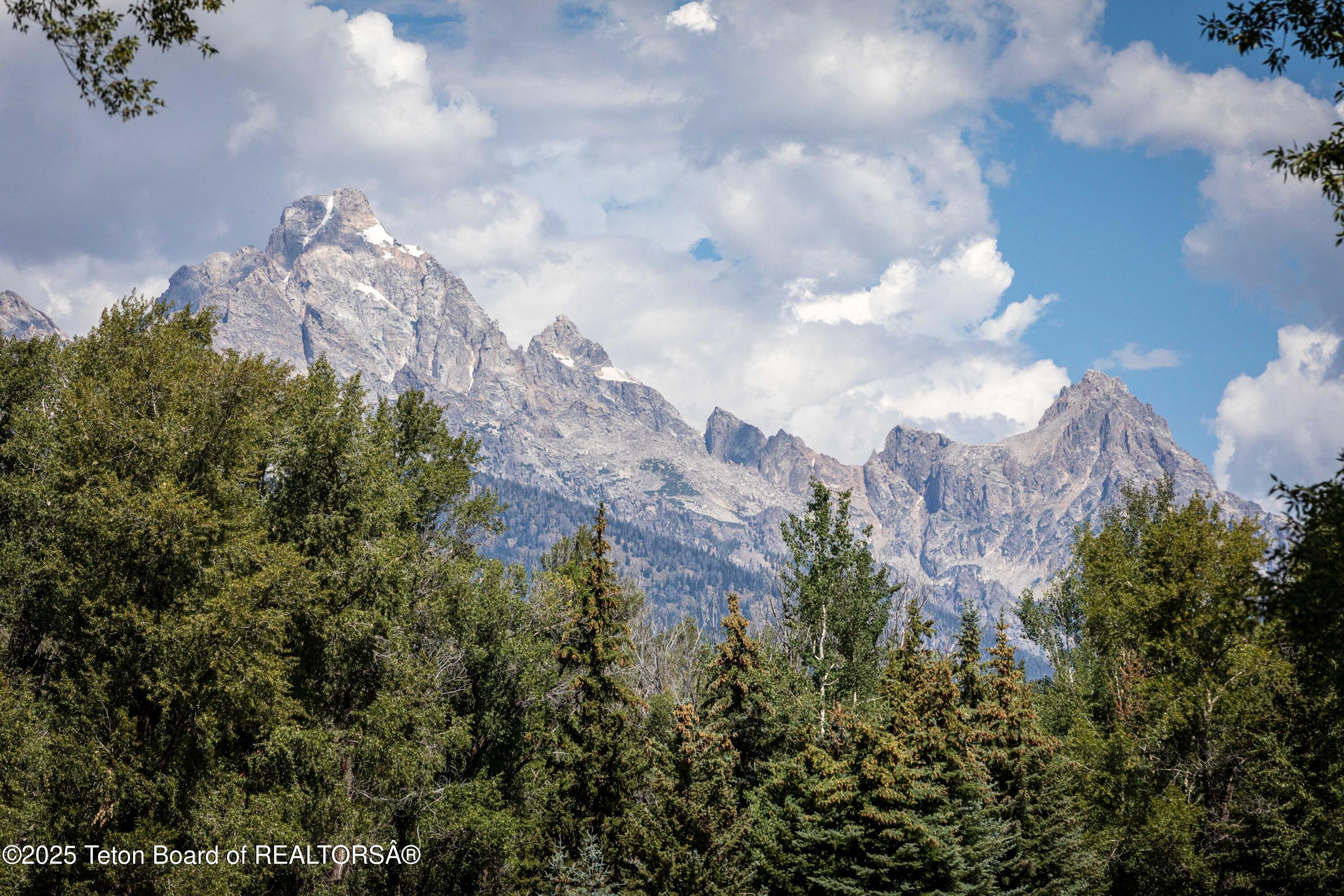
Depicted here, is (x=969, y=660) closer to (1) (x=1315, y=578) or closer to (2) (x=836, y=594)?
(2) (x=836, y=594)

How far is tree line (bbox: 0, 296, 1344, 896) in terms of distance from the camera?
23.5 metres

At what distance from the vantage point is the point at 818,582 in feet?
148

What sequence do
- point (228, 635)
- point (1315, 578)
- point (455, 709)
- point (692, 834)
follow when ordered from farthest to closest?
point (455, 709)
point (692, 834)
point (228, 635)
point (1315, 578)

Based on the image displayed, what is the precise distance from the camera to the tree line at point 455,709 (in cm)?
2350

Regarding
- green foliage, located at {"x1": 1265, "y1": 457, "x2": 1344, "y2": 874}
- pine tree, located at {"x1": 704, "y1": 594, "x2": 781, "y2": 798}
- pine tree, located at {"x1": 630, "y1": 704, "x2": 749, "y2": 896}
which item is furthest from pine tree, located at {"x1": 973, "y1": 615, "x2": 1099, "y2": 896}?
green foliage, located at {"x1": 1265, "y1": 457, "x2": 1344, "y2": 874}

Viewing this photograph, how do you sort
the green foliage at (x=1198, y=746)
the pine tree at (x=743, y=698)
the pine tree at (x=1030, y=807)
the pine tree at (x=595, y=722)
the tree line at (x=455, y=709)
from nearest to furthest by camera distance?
the tree line at (x=455, y=709), the green foliage at (x=1198, y=746), the pine tree at (x=1030, y=807), the pine tree at (x=595, y=722), the pine tree at (x=743, y=698)

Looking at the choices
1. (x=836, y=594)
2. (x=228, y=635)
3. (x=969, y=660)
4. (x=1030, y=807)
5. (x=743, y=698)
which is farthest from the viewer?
(x=836, y=594)

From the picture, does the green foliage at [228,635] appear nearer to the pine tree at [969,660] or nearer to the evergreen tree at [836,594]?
the evergreen tree at [836,594]

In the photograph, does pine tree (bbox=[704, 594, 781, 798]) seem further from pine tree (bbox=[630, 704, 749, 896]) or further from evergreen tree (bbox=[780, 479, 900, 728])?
evergreen tree (bbox=[780, 479, 900, 728])

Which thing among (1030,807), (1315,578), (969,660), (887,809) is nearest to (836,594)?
(969,660)

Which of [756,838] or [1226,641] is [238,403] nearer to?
[756,838]

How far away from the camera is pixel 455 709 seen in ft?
114

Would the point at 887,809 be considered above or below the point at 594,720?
below

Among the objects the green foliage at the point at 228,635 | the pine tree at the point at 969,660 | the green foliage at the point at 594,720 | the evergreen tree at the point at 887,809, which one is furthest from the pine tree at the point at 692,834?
the pine tree at the point at 969,660
